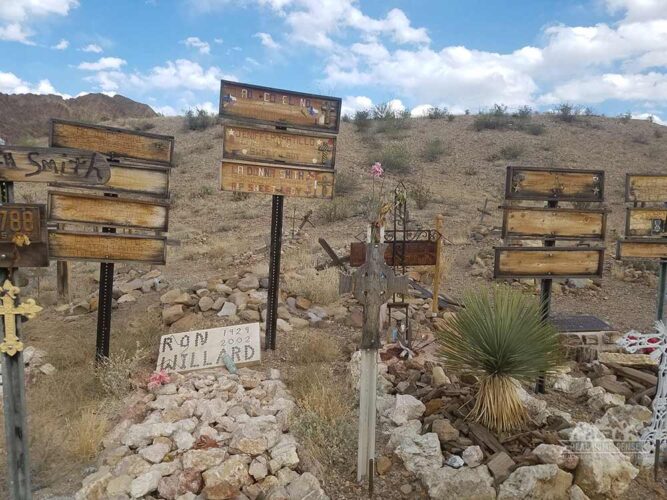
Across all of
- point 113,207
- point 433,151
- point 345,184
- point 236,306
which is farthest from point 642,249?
point 433,151

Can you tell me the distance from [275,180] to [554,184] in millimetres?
3240

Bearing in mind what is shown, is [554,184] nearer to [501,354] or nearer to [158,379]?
[501,354]

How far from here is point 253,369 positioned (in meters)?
5.74

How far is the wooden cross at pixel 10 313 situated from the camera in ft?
11.1

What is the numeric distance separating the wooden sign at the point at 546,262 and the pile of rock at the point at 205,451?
2.80 m

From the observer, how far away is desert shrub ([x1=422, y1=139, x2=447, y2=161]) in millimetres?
23922

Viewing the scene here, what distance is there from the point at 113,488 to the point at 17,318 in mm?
1424

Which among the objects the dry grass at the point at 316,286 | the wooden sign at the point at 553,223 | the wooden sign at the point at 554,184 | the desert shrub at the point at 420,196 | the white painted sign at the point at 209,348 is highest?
the desert shrub at the point at 420,196

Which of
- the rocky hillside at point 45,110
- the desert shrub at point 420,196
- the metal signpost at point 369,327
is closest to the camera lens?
the metal signpost at point 369,327

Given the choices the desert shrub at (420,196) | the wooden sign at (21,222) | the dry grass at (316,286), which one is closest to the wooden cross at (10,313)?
the wooden sign at (21,222)

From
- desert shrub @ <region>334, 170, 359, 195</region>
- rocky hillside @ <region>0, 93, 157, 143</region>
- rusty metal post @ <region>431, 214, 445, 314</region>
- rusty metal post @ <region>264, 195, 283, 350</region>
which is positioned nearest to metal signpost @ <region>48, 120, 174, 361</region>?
rusty metal post @ <region>264, 195, 283, 350</region>

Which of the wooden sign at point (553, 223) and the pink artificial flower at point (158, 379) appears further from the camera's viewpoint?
the wooden sign at point (553, 223)

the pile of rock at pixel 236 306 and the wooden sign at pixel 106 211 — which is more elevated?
the wooden sign at pixel 106 211

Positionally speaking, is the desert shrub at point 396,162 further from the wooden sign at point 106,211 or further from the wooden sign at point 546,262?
the wooden sign at point 106,211
